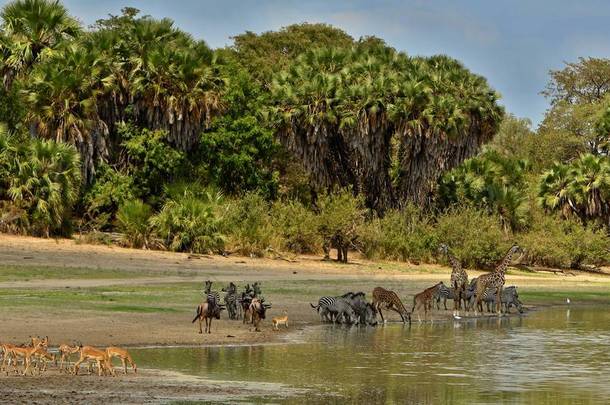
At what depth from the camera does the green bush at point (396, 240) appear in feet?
156

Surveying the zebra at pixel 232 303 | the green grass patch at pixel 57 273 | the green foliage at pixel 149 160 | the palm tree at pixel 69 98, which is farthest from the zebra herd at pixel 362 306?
the palm tree at pixel 69 98

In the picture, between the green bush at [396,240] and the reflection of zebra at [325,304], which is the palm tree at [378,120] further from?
the reflection of zebra at [325,304]

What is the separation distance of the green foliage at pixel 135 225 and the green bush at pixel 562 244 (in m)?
18.8

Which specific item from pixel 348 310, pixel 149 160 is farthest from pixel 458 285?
pixel 149 160

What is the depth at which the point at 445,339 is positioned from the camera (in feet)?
75.5

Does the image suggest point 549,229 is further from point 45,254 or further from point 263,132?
A: point 45,254

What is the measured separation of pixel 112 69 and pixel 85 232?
299 inches

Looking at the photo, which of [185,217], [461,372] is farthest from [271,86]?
[461,372]

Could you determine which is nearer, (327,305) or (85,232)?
(327,305)

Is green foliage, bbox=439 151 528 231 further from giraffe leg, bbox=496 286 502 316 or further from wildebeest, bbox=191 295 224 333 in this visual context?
wildebeest, bbox=191 295 224 333

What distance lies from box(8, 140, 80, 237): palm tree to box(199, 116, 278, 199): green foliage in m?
8.66

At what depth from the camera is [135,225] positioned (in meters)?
40.8

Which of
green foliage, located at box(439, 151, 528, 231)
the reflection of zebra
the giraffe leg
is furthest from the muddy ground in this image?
green foliage, located at box(439, 151, 528, 231)

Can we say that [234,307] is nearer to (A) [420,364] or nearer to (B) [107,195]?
(A) [420,364]
